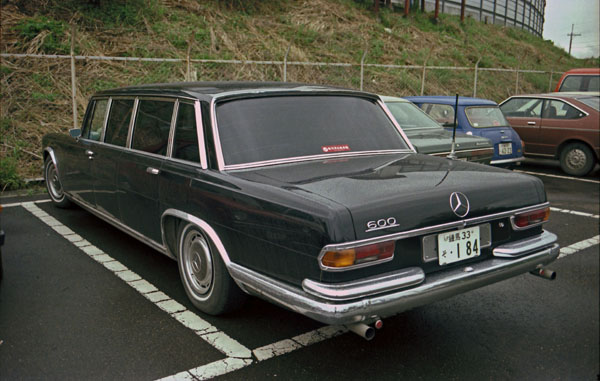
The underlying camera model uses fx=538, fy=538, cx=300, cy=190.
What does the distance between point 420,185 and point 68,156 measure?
14.0 feet

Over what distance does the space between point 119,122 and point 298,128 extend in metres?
1.95

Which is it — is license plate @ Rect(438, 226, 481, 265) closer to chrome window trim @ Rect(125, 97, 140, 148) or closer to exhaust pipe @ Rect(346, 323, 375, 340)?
exhaust pipe @ Rect(346, 323, 375, 340)

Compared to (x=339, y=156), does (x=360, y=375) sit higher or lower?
lower

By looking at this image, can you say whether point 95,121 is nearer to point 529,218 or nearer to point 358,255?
point 358,255

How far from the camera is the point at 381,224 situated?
2.70 meters

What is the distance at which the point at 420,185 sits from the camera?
303 cm

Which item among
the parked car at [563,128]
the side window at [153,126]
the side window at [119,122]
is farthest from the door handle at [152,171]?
the parked car at [563,128]

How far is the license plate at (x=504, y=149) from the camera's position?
865 cm

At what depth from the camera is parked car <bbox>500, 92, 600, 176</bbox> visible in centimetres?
1006

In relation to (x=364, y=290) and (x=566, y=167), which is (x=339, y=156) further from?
(x=566, y=167)

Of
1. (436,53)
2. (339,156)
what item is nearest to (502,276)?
(339,156)

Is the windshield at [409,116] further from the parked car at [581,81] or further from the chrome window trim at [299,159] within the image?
the parked car at [581,81]

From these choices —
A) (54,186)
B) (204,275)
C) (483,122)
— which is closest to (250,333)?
(204,275)

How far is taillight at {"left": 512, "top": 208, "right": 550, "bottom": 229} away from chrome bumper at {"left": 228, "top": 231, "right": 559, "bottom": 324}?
0.45 feet
